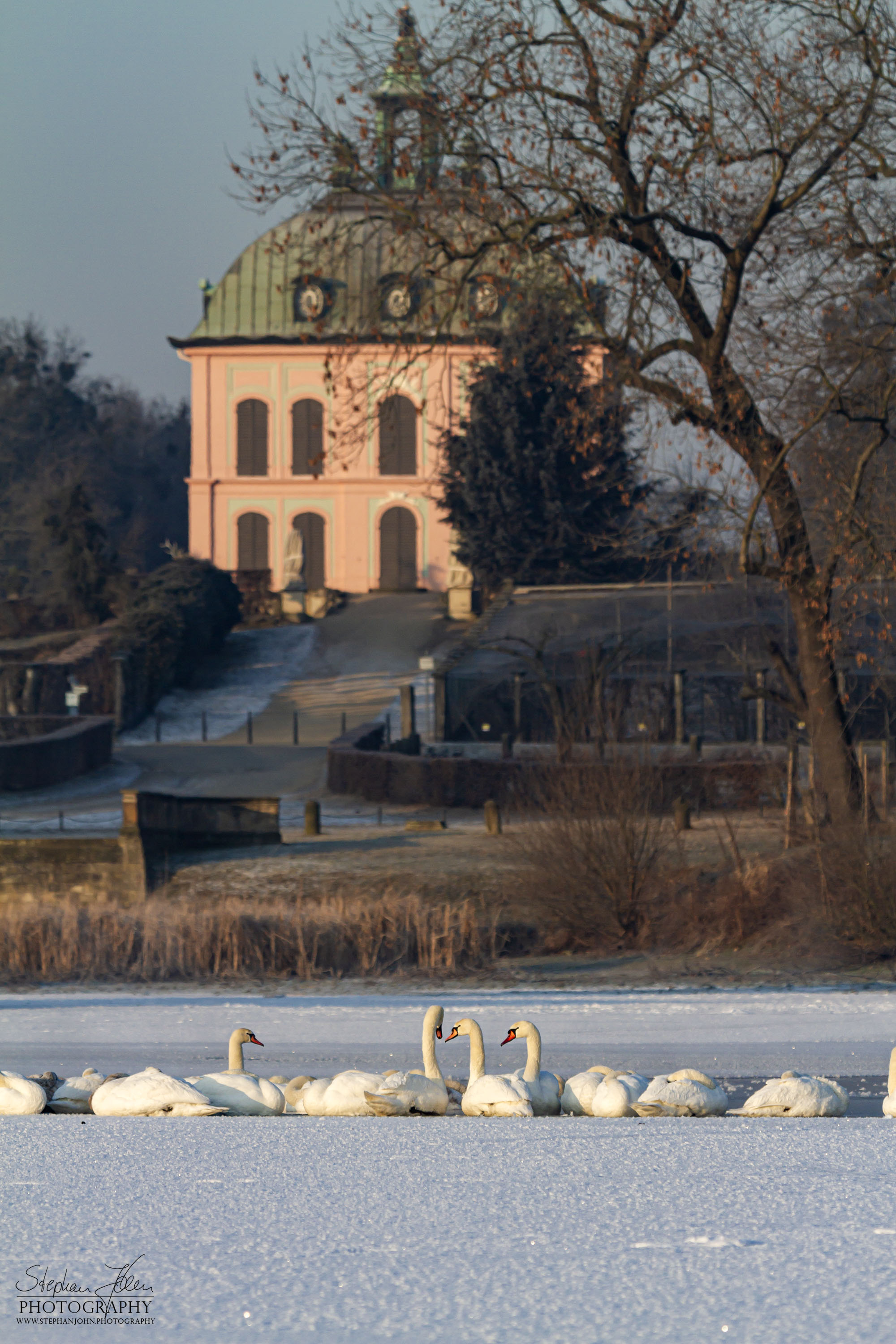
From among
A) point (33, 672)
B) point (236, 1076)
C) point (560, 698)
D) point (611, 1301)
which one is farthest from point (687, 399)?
point (33, 672)

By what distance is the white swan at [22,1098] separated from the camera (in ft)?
26.2

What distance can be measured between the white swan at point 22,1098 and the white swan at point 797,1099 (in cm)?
332

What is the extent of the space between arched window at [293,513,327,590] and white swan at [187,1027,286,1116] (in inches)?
2361

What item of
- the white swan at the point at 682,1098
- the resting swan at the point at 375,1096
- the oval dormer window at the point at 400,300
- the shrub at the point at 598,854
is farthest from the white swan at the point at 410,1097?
the shrub at the point at 598,854

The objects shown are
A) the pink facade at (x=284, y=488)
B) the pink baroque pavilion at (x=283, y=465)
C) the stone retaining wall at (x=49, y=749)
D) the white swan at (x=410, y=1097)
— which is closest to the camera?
the white swan at (x=410, y=1097)

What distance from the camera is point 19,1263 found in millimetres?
4824

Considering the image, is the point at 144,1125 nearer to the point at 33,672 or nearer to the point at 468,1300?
the point at 468,1300

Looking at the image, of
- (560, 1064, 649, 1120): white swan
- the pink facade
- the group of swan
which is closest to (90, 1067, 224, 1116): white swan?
the group of swan

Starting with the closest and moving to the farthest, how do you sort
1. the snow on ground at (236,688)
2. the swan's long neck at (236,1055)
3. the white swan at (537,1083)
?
the white swan at (537,1083) < the swan's long neck at (236,1055) < the snow on ground at (236,688)

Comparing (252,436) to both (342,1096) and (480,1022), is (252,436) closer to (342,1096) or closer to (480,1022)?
(480,1022)

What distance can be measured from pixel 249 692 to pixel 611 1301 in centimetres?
4276

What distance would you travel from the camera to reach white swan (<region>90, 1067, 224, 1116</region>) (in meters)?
7.68

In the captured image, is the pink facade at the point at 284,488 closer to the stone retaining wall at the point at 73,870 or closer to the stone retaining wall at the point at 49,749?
the stone retaining wall at the point at 49,749

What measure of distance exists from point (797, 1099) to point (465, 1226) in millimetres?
3094
